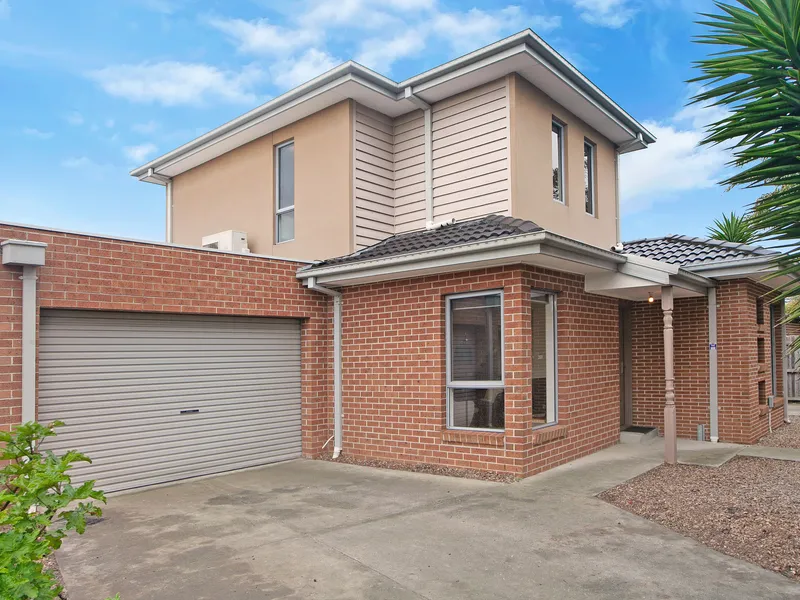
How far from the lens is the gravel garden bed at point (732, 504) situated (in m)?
4.94

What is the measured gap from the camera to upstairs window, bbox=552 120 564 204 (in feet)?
33.6

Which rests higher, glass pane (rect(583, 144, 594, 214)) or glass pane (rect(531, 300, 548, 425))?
glass pane (rect(583, 144, 594, 214))

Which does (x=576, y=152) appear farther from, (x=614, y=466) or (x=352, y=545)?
(x=352, y=545)

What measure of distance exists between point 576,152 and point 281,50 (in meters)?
11.7

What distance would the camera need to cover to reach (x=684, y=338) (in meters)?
10.7

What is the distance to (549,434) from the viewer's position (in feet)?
26.1

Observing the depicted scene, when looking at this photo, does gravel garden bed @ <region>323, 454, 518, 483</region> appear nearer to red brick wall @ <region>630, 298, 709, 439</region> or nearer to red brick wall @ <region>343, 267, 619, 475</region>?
red brick wall @ <region>343, 267, 619, 475</region>

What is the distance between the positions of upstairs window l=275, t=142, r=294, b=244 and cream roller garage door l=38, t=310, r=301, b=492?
99.0 inches

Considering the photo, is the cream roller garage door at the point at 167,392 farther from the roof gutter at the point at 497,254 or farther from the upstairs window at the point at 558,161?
the upstairs window at the point at 558,161

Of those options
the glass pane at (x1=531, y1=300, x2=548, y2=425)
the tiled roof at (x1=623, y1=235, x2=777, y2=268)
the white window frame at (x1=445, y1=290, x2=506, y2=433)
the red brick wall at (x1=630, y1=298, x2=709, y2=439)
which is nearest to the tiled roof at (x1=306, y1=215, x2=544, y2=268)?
the white window frame at (x1=445, y1=290, x2=506, y2=433)

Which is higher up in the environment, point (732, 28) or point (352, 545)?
point (732, 28)

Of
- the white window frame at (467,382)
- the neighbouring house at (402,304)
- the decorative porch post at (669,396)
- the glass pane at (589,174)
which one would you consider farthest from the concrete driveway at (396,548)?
the glass pane at (589,174)

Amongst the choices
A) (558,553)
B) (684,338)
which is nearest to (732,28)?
(558,553)

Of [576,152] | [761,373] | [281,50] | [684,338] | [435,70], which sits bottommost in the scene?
[761,373]
